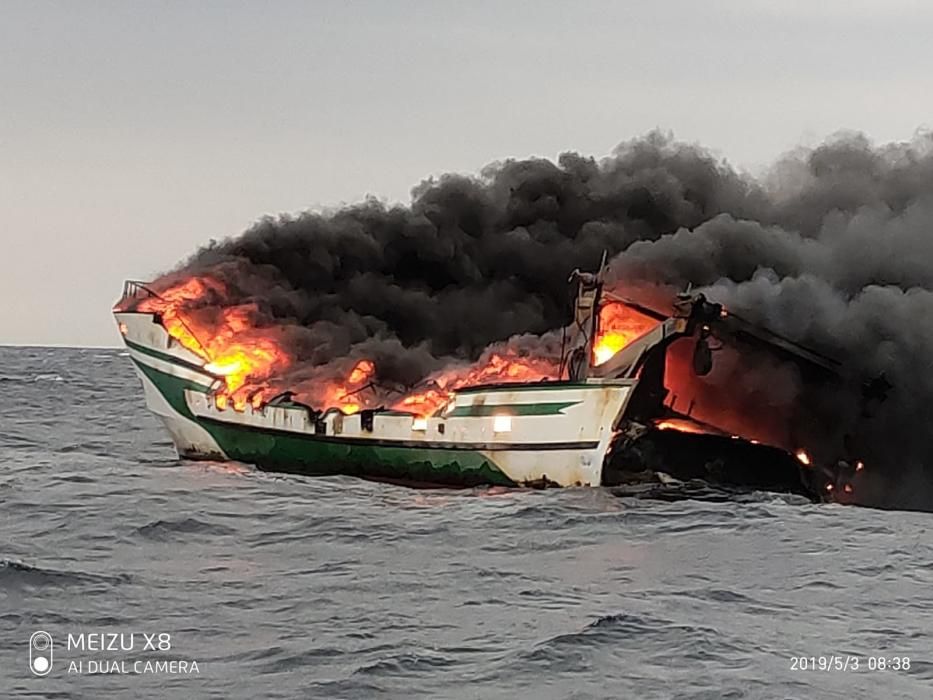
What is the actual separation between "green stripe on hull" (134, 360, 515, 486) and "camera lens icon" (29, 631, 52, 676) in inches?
782

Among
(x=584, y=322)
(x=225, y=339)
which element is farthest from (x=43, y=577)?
(x=225, y=339)

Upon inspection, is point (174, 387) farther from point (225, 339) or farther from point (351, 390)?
point (351, 390)

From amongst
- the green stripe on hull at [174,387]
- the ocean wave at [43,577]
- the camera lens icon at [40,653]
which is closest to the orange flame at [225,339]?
the green stripe on hull at [174,387]

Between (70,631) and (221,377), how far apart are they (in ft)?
88.2

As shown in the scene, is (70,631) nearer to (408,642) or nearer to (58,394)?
(408,642)

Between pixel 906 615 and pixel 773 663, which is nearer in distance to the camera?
pixel 773 663

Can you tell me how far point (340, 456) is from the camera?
42031 mm

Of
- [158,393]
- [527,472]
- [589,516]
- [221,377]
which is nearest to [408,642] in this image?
[589,516]

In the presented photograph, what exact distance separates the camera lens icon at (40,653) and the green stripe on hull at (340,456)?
19.9 meters

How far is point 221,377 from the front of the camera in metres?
47.1

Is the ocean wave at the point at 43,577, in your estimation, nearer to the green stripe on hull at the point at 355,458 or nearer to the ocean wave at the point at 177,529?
A: the ocean wave at the point at 177,529

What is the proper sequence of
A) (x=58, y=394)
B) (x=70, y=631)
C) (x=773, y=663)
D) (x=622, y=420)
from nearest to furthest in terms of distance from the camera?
(x=773, y=663) < (x=70, y=631) < (x=622, y=420) < (x=58, y=394)

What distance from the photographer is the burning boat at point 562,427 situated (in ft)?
123

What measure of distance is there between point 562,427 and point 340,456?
8.40m
